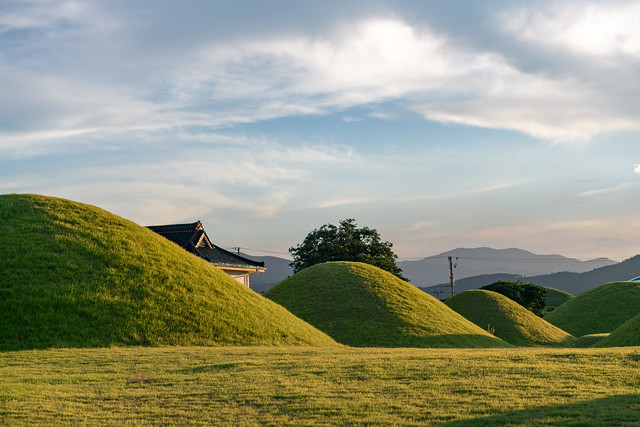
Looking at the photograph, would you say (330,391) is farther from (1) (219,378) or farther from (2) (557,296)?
(2) (557,296)

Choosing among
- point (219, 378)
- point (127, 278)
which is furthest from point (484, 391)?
point (127, 278)

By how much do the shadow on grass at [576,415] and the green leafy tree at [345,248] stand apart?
51.4 m

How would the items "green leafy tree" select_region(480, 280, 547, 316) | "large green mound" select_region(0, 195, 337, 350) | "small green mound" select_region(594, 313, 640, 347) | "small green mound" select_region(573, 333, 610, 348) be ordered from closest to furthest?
"large green mound" select_region(0, 195, 337, 350), "small green mound" select_region(594, 313, 640, 347), "small green mound" select_region(573, 333, 610, 348), "green leafy tree" select_region(480, 280, 547, 316)

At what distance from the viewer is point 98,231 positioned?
104 feet

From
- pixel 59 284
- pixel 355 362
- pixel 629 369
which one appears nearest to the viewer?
pixel 629 369

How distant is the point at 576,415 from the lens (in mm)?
9641

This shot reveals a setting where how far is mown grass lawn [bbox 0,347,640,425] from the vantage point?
987 centimetres

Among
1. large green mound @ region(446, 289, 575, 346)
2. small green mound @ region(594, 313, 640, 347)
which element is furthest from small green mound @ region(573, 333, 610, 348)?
small green mound @ region(594, 313, 640, 347)

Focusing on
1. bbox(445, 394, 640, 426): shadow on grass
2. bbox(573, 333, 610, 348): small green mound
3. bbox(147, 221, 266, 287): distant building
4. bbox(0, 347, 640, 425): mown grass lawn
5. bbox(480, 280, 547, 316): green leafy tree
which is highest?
bbox(147, 221, 266, 287): distant building

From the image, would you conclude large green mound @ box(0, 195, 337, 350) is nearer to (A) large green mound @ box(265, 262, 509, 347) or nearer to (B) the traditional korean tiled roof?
(A) large green mound @ box(265, 262, 509, 347)

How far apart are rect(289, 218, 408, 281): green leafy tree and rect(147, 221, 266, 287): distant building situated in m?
17.6

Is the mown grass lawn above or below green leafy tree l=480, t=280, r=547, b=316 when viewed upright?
below

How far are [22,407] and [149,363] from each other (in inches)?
239

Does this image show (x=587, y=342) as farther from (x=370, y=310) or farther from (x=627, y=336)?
(x=370, y=310)
